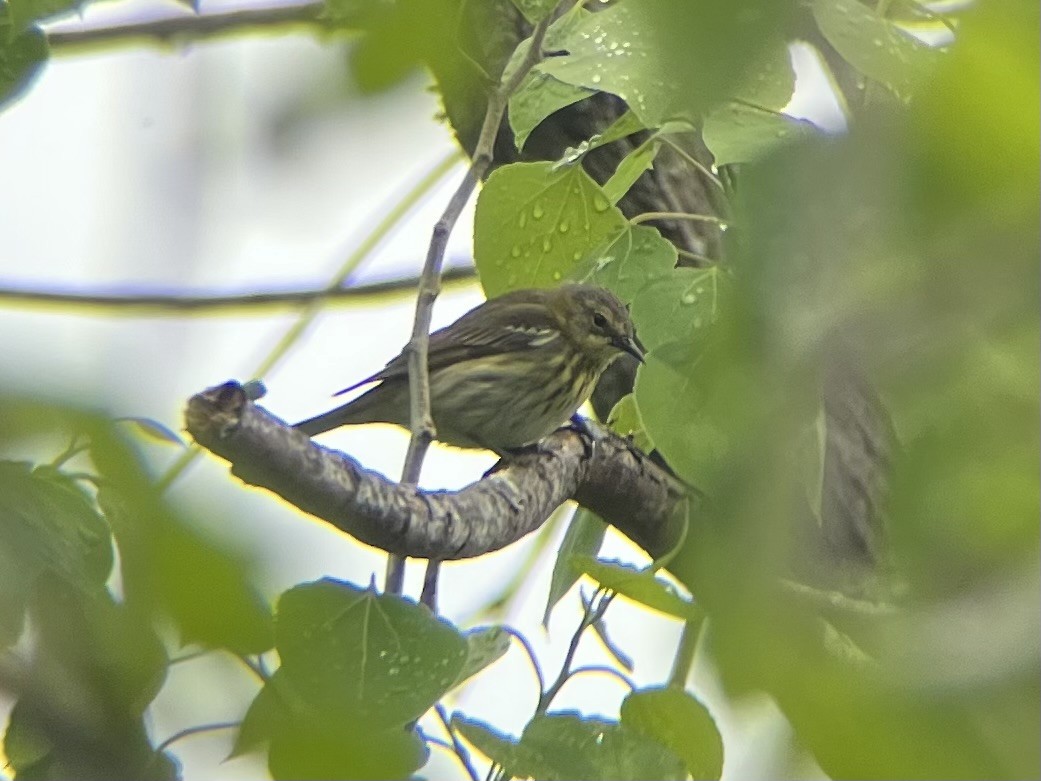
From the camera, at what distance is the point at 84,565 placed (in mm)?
1650

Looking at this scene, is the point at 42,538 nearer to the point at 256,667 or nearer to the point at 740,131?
the point at 256,667

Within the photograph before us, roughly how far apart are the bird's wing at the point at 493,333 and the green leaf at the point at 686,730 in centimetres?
412

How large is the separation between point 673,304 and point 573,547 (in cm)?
115

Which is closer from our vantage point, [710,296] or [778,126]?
[778,126]

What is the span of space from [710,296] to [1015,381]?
2.33 m

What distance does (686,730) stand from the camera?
2701 mm

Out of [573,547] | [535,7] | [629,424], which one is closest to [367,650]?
[573,547]

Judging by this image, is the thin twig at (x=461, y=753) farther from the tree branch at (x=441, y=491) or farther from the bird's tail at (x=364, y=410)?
the bird's tail at (x=364, y=410)

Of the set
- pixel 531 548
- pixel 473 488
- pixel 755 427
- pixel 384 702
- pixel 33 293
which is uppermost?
pixel 755 427

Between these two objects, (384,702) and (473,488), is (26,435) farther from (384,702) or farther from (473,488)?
(473,488)

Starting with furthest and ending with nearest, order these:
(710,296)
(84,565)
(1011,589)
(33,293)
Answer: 1. (710,296)
2. (84,565)
3. (33,293)
4. (1011,589)

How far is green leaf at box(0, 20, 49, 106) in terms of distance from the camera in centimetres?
240

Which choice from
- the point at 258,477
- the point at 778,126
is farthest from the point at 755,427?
the point at 778,126

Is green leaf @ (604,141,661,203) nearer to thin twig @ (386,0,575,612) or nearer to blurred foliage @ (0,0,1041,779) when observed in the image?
thin twig @ (386,0,575,612)
